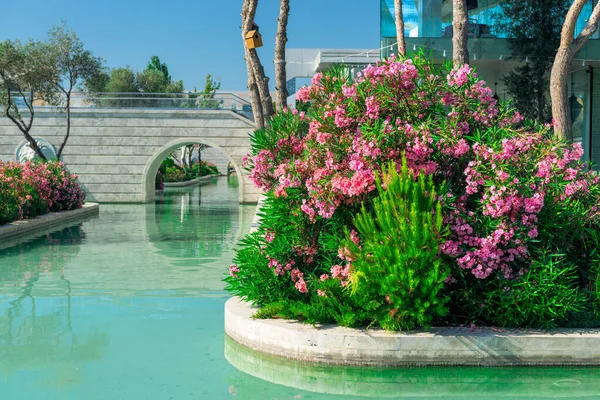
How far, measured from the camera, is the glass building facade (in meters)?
22.0

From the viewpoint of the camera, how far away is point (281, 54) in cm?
1727

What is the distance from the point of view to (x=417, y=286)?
670cm

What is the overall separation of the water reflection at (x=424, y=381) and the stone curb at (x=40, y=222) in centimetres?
1225

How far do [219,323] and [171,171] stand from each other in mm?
42559

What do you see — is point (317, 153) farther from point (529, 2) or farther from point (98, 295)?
point (529, 2)

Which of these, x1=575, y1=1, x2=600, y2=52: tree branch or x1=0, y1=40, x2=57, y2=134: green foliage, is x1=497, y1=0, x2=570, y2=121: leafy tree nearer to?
x1=575, y1=1, x2=600, y2=52: tree branch

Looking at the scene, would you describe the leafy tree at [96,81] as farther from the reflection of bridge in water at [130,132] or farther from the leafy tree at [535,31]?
the leafy tree at [535,31]

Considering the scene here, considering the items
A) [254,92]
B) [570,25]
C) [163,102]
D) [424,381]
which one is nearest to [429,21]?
[254,92]

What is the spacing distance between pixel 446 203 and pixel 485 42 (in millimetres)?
16593

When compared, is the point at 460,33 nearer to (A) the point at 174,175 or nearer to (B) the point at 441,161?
(B) the point at 441,161

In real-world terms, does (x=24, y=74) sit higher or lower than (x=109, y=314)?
higher

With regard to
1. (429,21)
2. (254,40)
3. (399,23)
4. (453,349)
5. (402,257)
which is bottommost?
(453,349)

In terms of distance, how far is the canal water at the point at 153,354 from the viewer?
6176 millimetres

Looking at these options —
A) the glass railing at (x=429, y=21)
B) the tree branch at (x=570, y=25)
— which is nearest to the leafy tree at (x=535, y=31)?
the glass railing at (x=429, y=21)
